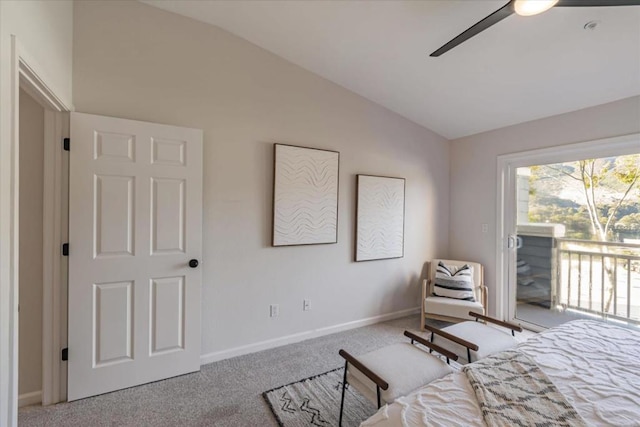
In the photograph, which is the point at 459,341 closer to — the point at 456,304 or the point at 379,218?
the point at 456,304

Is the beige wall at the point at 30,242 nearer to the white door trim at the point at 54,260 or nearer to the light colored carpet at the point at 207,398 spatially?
the white door trim at the point at 54,260

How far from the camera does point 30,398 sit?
6.40ft

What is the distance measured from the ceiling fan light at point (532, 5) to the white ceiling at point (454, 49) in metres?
0.61

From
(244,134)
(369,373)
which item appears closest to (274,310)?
(369,373)

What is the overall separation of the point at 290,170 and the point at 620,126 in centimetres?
303

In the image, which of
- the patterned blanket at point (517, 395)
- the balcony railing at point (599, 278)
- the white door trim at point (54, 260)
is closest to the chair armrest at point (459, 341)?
the patterned blanket at point (517, 395)

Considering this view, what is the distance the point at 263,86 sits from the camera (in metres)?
2.76

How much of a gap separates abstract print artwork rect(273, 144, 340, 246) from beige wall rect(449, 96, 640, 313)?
1.96m

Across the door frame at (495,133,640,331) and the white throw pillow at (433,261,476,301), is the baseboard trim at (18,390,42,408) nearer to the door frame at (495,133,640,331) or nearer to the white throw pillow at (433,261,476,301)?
the white throw pillow at (433,261,476,301)

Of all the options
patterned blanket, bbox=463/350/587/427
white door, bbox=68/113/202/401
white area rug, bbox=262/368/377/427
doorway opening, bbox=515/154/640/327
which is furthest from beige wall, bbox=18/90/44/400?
doorway opening, bbox=515/154/640/327

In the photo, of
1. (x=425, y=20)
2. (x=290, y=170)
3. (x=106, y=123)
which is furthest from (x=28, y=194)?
(x=425, y=20)

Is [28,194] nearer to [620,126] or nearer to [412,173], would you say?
[412,173]

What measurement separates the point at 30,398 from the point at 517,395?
2.92m

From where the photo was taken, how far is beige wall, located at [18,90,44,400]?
1.90 metres
